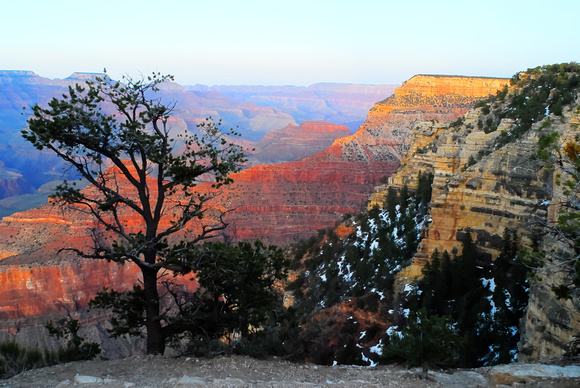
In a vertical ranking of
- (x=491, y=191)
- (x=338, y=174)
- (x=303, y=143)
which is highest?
(x=491, y=191)

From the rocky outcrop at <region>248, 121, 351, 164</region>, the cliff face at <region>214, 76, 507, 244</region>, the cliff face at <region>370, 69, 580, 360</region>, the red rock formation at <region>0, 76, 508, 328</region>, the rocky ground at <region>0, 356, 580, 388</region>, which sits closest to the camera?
the rocky ground at <region>0, 356, 580, 388</region>

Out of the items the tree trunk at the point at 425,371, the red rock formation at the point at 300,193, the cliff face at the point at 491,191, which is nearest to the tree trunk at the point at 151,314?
the tree trunk at the point at 425,371

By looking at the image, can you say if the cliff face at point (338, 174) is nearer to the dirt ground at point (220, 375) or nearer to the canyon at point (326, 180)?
the canyon at point (326, 180)

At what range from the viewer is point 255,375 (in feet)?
31.3

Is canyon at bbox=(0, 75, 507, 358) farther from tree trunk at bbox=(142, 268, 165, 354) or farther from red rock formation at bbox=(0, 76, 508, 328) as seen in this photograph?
tree trunk at bbox=(142, 268, 165, 354)

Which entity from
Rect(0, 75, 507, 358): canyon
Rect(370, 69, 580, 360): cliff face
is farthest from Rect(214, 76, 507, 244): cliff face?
Rect(370, 69, 580, 360): cliff face

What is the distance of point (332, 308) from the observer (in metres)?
21.7

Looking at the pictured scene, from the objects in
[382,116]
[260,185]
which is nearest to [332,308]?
[260,185]

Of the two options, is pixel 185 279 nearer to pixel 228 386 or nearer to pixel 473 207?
pixel 473 207

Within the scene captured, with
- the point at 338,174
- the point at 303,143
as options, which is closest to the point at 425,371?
the point at 338,174

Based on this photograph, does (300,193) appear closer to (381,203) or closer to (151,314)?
(381,203)

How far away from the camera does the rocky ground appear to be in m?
8.77

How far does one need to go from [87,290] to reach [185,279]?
854 centimetres

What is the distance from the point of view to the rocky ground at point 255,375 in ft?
28.8
